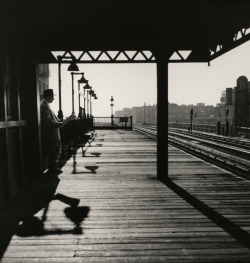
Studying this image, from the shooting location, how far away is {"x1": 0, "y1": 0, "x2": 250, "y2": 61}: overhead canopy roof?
4.75 meters

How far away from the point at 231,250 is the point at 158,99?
13.7 ft

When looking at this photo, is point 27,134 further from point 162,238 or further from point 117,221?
point 162,238

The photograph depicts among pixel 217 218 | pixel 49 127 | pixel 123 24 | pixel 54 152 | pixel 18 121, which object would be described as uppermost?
pixel 123 24

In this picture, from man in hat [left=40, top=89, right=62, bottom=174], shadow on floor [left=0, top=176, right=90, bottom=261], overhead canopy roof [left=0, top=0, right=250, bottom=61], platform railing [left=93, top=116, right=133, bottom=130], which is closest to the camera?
shadow on floor [left=0, top=176, right=90, bottom=261]

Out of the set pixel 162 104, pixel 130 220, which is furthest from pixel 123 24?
pixel 130 220

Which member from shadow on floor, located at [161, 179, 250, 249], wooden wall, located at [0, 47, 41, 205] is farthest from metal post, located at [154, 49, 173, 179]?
wooden wall, located at [0, 47, 41, 205]

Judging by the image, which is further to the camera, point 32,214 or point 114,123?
point 114,123

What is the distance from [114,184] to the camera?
652 centimetres

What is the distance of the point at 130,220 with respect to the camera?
4.25 m

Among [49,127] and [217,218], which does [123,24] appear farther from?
[217,218]

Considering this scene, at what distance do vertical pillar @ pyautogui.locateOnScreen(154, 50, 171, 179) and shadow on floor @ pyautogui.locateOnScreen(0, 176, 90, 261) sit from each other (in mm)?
2534

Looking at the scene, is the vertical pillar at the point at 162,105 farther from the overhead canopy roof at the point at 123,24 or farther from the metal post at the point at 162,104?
the overhead canopy roof at the point at 123,24

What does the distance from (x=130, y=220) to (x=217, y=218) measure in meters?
1.29

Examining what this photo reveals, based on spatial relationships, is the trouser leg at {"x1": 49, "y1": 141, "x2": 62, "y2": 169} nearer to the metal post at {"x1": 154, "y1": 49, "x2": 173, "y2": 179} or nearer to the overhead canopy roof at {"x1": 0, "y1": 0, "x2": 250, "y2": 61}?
the overhead canopy roof at {"x1": 0, "y1": 0, "x2": 250, "y2": 61}
